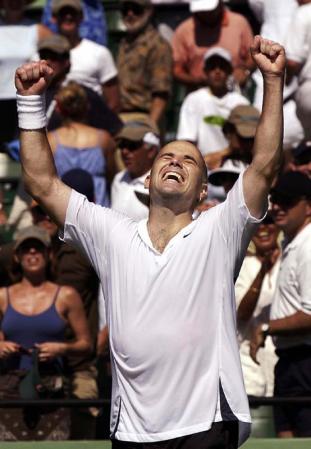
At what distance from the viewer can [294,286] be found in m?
7.01

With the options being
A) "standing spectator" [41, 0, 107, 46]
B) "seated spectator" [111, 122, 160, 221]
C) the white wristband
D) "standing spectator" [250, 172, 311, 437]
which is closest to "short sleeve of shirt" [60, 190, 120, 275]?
the white wristband

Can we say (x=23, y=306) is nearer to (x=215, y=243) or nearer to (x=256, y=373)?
(x=256, y=373)

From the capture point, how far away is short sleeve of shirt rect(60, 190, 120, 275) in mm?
5004

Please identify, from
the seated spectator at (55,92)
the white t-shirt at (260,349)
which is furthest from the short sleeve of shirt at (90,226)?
the seated spectator at (55,92)

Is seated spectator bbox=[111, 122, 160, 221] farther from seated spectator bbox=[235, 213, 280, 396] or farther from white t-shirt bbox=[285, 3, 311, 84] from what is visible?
white t-shirt bbox=[285, 3, 311, 84]

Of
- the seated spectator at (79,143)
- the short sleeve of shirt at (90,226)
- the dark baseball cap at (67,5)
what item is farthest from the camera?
the dark baseball cap at (67,5)

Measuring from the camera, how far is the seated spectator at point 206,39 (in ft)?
34.2

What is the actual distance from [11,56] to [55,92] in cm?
86

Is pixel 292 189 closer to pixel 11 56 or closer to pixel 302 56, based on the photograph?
pixel 302 56

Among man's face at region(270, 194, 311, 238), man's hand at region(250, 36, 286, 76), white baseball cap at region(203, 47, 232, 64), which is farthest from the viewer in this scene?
white baseball cap at region(203, 47, 232, 64)

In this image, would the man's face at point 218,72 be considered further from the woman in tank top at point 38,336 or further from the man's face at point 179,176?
the man's face at point 179,176

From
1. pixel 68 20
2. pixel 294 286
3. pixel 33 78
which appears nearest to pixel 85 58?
pixel 68 20

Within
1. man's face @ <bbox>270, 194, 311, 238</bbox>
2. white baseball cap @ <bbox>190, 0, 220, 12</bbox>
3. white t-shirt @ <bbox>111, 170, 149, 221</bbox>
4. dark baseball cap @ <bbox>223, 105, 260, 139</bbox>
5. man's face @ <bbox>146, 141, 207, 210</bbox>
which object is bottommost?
white t-shirt @ <bbox>111, 170, 149, 221</bbox>

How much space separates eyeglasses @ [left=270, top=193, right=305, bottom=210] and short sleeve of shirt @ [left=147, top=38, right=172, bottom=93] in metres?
3.23
